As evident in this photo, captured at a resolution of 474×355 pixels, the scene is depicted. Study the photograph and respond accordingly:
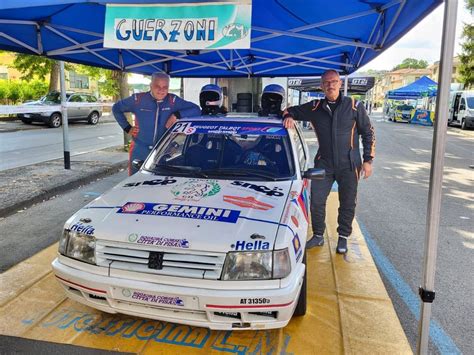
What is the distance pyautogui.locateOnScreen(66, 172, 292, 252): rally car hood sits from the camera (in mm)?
2615

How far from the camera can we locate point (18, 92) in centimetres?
2691

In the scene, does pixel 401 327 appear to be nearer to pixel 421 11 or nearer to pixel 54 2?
pixel 421 11

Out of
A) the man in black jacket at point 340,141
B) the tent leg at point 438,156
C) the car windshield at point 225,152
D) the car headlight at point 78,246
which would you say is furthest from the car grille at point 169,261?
the man in black jacket at point 340,141

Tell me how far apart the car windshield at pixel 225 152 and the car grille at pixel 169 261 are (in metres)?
1.19

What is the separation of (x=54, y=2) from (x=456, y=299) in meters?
4.35

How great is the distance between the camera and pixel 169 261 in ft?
8.55

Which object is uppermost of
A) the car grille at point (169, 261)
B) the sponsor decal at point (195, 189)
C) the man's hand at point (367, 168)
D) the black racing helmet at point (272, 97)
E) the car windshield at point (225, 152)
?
the black racing helmet at point (272, 97)

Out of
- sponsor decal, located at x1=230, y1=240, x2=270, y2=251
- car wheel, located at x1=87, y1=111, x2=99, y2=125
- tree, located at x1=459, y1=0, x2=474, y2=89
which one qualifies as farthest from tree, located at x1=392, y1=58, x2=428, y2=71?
sponsor decal, located at x1=230, y1=240, x2=270, y2=251

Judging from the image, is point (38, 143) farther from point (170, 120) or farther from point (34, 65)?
point (34, 65)

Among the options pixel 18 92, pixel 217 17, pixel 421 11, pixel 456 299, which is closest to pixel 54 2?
pixel 217 17

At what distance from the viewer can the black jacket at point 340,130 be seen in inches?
173

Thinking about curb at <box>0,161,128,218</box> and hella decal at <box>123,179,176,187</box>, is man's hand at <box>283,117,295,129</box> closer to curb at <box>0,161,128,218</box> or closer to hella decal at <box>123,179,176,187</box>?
hella decal at <box>123,179,176,187</box>

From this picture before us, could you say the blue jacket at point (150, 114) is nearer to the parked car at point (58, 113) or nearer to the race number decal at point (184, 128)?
the race number decal at point (184, 128)

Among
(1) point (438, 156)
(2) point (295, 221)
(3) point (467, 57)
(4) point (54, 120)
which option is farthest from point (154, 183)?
(3) point (467, 57)
